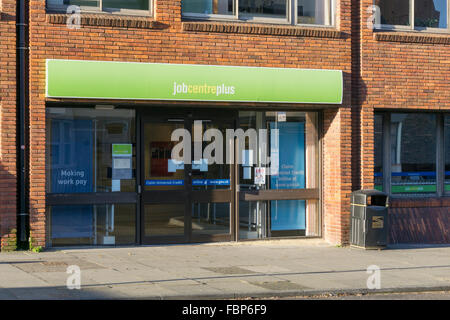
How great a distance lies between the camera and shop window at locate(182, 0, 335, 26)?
15633mm

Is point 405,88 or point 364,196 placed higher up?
point 405,88

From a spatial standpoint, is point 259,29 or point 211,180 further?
point 211,180

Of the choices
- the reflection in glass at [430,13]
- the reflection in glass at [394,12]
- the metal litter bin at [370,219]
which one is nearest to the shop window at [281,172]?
the metal litter bin at [370,219]

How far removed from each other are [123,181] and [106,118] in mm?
1326

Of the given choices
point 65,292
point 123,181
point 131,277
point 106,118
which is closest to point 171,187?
point 123,181

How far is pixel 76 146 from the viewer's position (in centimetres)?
1509

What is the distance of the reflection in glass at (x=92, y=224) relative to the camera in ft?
48.9

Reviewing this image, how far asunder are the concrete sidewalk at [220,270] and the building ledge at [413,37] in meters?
4.58

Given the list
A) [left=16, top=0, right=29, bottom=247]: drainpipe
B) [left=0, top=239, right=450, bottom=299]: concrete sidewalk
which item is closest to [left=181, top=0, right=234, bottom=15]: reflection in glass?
[left=16, top=0, right=29, bottom=247]: drainpipe

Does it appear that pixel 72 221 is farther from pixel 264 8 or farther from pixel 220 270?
pixel 264 8

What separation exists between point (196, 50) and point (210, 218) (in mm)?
3544

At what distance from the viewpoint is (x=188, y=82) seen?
14945 mm

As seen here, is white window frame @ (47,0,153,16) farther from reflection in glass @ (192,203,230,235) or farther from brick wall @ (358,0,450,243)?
brick wall @ (358,0,450,243)

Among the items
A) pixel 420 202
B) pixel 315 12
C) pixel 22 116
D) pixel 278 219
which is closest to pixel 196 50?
pixel 315 12
